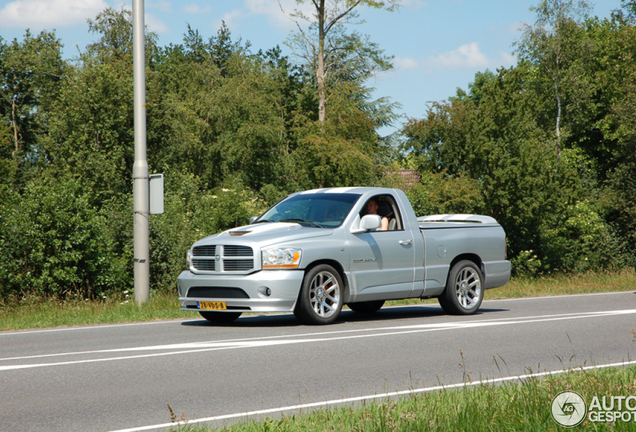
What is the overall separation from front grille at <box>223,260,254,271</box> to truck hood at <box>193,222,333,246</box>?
0.86 feet

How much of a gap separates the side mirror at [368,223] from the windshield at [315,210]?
29cm

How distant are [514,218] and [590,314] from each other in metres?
25.9

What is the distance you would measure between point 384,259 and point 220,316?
2.59 meters

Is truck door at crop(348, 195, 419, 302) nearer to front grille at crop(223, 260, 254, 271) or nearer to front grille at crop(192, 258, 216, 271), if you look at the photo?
front grille at crop(223, 260, 254, 271)

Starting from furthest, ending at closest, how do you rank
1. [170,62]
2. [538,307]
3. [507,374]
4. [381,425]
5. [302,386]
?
[170,62] < [538,307] < [507,374] < [302,386] < [381,425]

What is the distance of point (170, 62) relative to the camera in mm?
60938

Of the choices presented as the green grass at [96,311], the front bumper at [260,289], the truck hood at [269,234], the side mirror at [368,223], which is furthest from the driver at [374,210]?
the green grass at [96,311]

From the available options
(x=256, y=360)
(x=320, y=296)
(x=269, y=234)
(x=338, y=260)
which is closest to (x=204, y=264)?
(x=269, y=234)

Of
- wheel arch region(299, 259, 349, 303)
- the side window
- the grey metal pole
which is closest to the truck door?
the side window

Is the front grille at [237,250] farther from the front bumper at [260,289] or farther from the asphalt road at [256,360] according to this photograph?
the asphalt road at [256,360]

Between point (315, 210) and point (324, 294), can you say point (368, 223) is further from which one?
point (324, 294)

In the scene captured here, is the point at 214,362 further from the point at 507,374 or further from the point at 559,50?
the point at 559,50

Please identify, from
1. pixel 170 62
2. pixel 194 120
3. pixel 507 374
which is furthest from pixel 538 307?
pixel 170 62

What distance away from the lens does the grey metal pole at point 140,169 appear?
15.0 meters
